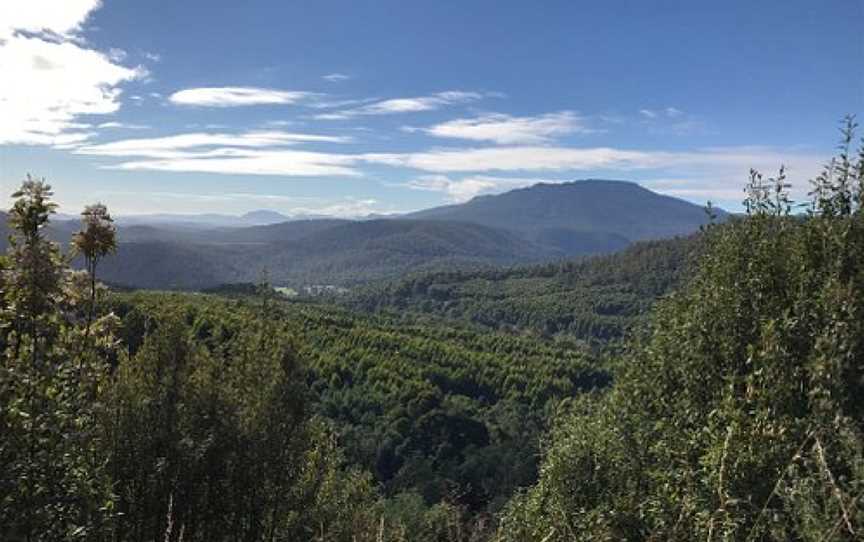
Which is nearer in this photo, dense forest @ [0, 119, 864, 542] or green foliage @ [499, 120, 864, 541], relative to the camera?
dense forest @ [0, 119, 864, 542]

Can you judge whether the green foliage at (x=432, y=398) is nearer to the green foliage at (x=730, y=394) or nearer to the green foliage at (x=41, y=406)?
the green foliage at (x=730, y=394)

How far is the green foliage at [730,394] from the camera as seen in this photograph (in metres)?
6.39

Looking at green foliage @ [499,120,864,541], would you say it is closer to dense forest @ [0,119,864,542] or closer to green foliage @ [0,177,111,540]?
dense forest @ [0,119,864,542]

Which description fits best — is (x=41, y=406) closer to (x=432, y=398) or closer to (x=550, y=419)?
(x=550, y=419)

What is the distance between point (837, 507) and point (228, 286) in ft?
622

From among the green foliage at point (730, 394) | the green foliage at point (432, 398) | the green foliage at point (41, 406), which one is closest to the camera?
the green foliage at point (41, 406)

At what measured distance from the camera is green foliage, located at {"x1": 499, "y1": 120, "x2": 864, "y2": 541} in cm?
639

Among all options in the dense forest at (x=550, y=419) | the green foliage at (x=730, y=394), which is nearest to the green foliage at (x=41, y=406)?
the dense forest at (x=550, y=419)

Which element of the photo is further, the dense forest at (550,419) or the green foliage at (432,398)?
the green foliage at (432,398)

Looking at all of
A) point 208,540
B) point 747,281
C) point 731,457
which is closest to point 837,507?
point 731,457

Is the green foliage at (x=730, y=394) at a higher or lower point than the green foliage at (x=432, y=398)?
higher

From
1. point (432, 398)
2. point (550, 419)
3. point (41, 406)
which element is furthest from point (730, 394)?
point (432, 398)

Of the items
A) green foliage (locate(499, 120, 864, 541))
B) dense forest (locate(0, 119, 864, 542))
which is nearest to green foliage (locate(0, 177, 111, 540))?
dense forest (locate(0, 119, 864, 542))

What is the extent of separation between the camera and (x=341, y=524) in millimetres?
14203
